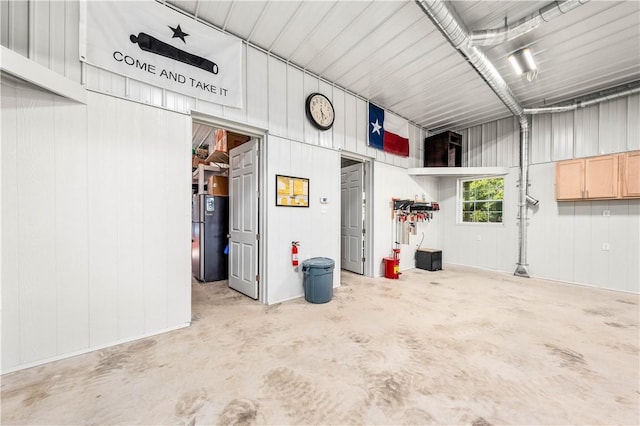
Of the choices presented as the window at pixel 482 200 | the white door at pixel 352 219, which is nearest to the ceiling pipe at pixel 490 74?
the window at pixel 482 200

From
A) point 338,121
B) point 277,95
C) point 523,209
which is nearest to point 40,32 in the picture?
point 277,95

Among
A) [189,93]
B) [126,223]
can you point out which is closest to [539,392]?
[126,223]

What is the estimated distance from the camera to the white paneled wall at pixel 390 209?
5.23 metres

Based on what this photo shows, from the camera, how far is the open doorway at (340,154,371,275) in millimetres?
5254

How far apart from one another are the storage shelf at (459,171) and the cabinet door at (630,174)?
5.64ft

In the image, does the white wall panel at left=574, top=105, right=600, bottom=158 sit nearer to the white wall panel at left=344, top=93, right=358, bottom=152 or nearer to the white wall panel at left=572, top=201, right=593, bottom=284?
the white wall panel at left=572, top=201, right=593, bottom=284

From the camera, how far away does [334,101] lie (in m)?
4.40

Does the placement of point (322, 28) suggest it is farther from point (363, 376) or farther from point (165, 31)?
point (363, 376)

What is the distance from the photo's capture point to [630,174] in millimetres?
4176

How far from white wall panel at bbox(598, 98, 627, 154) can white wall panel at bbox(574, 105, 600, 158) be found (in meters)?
0.07

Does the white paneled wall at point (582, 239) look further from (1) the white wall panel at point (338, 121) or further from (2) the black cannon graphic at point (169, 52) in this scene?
(2) the black cannon graphic at point (169, 52)

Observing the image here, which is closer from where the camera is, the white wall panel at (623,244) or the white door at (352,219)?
the white wall panel at (623,244)

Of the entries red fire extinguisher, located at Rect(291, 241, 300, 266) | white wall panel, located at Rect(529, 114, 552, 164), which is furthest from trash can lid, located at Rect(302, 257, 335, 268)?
white wall panel, located at Rect(529, 114, 552, 164)

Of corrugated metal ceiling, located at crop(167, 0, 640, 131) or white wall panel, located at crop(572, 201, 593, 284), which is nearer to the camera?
corrugated metal ceiling, located at crop(167, 0, 640, 131)
